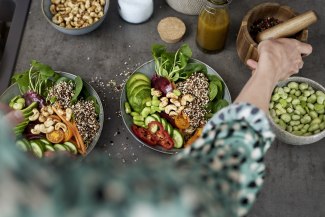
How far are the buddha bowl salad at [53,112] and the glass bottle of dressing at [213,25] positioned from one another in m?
0.36

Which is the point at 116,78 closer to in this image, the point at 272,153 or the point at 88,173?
the point at 272,153

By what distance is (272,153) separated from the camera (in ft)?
3.54

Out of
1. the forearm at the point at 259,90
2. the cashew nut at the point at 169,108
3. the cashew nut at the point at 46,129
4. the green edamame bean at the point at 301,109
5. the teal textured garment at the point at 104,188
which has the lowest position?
the cashew nut at the point at 46,129

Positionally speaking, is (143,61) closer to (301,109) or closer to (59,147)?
(59,147)

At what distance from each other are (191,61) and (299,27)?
30cm

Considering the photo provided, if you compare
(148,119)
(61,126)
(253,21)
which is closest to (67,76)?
(61,126)

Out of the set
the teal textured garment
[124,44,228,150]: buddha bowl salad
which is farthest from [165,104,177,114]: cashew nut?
the teal textured garment

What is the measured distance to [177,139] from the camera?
104 centimetres

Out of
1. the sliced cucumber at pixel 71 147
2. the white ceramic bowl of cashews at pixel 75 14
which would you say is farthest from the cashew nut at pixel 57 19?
the sliced cucumber at pixel 71 147

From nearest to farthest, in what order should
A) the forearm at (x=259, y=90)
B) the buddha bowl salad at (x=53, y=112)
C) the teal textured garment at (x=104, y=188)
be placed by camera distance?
the teal textured garment at (x=104, y=188), the forearm at (x=259, y=90), the buddha bowl salad at (x=53, y=112)

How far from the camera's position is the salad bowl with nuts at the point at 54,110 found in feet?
3.35

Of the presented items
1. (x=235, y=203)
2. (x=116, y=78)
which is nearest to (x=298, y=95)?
(x=116, y=78)

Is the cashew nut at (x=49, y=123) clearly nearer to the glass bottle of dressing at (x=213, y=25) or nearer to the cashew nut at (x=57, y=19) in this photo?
the cashew nut at (x=57, y=19)

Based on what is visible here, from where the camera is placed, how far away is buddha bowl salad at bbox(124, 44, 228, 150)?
105 centimetres
